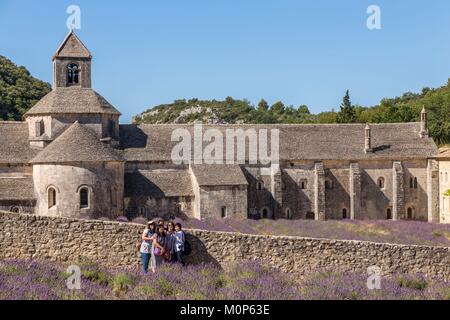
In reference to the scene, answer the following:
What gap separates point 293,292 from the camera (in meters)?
14.5

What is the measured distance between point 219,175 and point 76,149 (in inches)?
374

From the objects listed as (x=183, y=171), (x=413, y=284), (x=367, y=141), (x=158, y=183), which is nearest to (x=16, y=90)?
(x=183, y=171)

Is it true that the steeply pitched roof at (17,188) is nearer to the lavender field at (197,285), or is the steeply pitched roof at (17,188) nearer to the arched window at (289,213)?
the arched window at (289,213)

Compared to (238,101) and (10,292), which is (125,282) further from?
(238,101)

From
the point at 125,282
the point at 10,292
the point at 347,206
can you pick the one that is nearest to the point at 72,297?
the point at 10,292

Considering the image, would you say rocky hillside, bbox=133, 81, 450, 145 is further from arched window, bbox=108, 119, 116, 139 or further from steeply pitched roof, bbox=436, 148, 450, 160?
arched window, bbox=108, 119, 116, 139

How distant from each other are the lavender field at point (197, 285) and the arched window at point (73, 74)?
31.5 m

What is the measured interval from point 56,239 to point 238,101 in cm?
15589

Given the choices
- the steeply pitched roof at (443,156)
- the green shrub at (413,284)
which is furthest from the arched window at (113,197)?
the green shrub at (413,284)

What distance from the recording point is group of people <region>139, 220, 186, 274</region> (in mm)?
17062

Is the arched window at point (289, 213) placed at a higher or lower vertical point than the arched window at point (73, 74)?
lower

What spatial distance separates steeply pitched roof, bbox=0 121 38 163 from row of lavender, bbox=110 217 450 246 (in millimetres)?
8777

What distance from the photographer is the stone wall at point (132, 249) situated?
701 inches

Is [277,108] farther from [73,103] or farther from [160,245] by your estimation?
[160,245]
